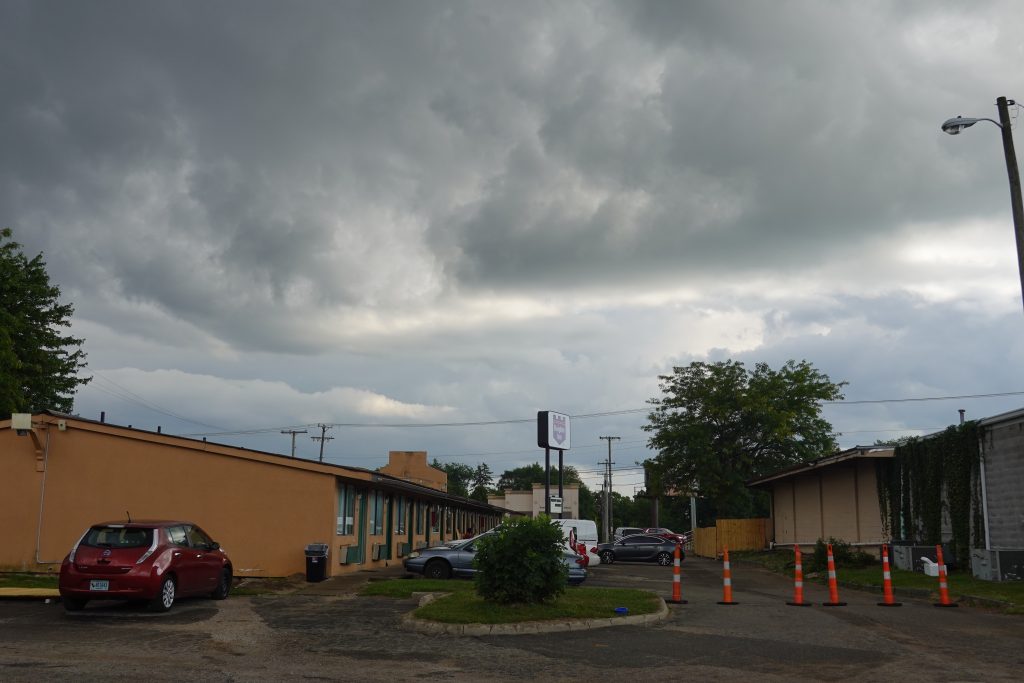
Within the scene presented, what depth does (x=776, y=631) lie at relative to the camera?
1333cm

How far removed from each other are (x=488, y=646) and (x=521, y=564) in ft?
8.29

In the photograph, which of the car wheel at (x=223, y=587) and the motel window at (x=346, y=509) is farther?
the motel window at (x=346, y=509)

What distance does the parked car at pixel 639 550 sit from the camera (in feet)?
136

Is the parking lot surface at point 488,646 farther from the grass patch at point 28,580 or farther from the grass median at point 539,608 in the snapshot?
the grass patch at point 28,580

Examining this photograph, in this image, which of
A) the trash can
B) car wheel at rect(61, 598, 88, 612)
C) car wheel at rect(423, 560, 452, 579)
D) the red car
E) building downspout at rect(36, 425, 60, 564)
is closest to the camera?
the red car

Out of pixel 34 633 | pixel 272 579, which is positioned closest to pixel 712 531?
pixel 272 579

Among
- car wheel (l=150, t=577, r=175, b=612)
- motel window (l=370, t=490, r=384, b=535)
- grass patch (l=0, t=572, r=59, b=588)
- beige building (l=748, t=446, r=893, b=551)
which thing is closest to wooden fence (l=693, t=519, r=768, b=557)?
beige building (l=748, t=446, r=893, b=551)

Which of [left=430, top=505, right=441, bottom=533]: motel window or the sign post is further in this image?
[left=430, top=505, right=441, bottom=533]: motel window

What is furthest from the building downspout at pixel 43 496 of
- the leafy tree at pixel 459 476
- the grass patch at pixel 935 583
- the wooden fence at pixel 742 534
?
the leafy tree at pixel 459 476

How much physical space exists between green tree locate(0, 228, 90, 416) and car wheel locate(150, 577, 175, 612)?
93.3 feet

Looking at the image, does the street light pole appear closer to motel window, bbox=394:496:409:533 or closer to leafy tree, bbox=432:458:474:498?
motel window, bbox=394:496:409:533

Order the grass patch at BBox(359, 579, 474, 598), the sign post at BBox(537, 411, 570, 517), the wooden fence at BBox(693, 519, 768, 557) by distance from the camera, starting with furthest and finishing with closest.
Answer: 1. the wooden fence at BBox(693, 519, 768, 557)
2. the sign post at BBox(537, 411, 570, 517)
3. the grass patch at BBox(359, 579, 474, 598)

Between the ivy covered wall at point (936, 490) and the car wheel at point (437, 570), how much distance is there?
13.6 m

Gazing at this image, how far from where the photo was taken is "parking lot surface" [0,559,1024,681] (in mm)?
9648
